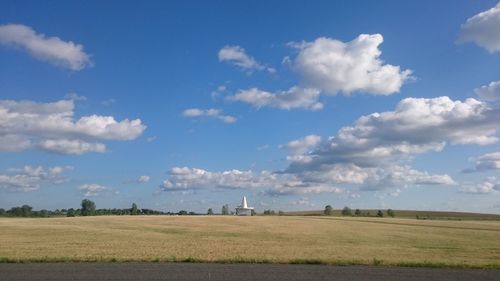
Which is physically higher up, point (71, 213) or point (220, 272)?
point (71, 213)

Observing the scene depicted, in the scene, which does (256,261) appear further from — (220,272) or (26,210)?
(26,210)

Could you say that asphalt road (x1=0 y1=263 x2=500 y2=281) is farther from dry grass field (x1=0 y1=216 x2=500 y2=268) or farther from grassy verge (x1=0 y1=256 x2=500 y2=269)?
dry grass field (x1=0 y1=216 x2=500 y2=268)

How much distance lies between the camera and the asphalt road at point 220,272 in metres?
17.5

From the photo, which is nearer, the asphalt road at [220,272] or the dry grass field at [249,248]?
the asphalt road at [220,272]

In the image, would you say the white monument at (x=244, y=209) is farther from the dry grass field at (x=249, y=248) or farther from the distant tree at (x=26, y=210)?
the dry grass field at (x=249, y=248)

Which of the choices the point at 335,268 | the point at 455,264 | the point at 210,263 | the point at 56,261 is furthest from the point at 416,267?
the point at 56,261

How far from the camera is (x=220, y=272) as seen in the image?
18656 mm

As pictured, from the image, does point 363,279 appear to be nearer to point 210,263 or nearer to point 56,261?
point 210,263

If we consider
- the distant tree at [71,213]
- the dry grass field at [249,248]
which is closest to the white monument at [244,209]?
the distant tree at [71,213]

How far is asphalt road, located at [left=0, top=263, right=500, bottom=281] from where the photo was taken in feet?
57.6

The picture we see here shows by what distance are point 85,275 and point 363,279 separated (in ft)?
31.7

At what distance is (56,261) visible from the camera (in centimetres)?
2253

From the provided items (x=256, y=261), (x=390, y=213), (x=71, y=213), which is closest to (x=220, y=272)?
(x=256, y=261)

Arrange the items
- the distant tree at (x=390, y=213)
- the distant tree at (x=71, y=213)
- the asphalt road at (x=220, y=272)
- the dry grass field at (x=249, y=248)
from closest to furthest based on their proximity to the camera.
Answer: the asphalt road at (x=220, y=272) < the dry grass field at (x=249, y=248) < the distant tree at (x=71, y=213) < the distant tree at (x=390, y=213)
